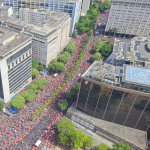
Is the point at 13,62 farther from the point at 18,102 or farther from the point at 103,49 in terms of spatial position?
the point at 103,49

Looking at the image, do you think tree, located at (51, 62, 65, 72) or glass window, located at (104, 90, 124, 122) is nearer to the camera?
glass window, located at (104, 90, 124, 122)

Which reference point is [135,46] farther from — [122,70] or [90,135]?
[90,135]

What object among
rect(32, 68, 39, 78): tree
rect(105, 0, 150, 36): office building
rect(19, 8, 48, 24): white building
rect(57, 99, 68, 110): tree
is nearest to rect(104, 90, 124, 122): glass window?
rect(57, 99, 68, 110): tree

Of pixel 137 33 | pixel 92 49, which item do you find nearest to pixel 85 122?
pixel 92 49

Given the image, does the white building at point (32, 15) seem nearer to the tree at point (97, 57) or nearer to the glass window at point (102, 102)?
the tree at point (97, 57)

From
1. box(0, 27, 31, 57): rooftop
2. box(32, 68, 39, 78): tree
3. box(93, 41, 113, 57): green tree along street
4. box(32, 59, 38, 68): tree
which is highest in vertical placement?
box(0, 27, 31, 57): rooftop

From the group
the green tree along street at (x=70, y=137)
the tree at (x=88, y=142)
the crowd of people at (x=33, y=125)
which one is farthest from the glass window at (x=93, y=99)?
the crowd of people at (x=33, y=125)

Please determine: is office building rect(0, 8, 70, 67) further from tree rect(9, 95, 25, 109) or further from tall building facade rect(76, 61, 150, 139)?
tall building facade rect(76, 61, 150, 139)
